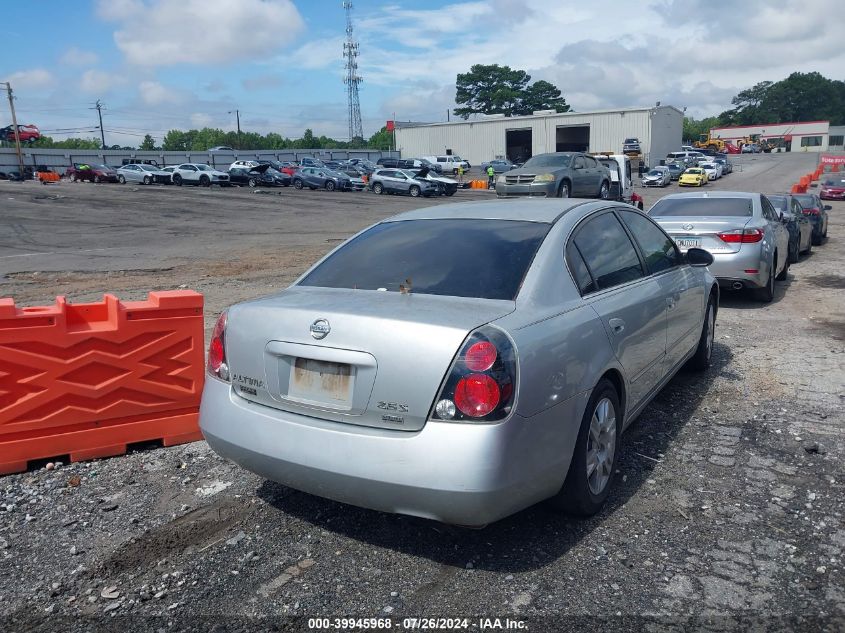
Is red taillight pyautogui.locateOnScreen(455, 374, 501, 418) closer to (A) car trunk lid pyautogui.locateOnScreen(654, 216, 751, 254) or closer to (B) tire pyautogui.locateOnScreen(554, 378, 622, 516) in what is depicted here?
(B) tire pyautogui.locateOnScreen(554, 378, 622, 516)

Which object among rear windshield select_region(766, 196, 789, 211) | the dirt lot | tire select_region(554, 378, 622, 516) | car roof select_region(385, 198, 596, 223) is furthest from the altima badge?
rear windshield select_region(766, 196, 789, 211)

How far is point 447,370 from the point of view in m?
3.07

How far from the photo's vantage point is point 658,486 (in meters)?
4.19

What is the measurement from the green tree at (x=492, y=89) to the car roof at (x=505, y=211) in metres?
115

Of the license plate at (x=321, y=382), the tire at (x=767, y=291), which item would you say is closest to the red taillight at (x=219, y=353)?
the license plate at (x=321, y=382)

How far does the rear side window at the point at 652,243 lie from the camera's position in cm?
504

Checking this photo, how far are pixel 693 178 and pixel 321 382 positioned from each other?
168 feet

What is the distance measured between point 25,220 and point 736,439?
25964 millimetres

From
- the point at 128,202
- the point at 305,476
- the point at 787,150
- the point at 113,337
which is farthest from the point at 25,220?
the point at 787,150

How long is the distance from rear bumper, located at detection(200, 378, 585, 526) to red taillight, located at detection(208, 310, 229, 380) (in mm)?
327

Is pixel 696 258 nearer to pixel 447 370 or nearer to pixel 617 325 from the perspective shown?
pixel 617 325

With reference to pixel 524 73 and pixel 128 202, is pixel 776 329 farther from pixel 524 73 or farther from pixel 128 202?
pixel 524 73

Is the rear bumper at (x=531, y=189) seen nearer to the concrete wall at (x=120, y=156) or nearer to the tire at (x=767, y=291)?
the tire at (x=767, y=291)

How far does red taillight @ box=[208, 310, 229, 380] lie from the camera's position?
12.3 feet
